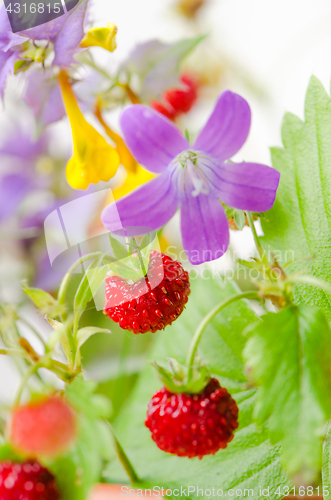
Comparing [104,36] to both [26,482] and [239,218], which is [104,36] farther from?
[26,482]

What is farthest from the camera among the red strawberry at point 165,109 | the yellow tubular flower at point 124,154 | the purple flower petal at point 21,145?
the purple flower petal at point 21,145

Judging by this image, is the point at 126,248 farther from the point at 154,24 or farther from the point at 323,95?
the point at 154,24

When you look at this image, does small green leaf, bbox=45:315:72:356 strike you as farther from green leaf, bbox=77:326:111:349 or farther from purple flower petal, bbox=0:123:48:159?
purple flower petal, bbox=0:123:48:159

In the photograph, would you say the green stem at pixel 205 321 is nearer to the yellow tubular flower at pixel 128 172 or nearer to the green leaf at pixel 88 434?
the green leaf at pixel 88 434

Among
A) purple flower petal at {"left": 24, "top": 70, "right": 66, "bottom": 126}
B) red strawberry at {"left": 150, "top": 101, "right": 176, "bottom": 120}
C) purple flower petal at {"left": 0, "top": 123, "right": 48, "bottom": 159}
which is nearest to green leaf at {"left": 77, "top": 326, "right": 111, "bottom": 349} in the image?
purple flower petal at {"left": 24, "top": 70, "right": 66, "bottom": 126}

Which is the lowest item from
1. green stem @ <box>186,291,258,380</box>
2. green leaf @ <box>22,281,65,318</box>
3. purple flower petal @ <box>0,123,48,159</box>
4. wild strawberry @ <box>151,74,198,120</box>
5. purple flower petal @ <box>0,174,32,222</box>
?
green stem @ <box>186,291,258,380</box>

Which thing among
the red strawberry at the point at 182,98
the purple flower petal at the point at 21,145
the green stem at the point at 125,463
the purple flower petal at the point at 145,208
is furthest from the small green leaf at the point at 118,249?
the purple flower petal at the point at 21,145

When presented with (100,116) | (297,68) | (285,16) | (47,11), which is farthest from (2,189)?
(285,16)
